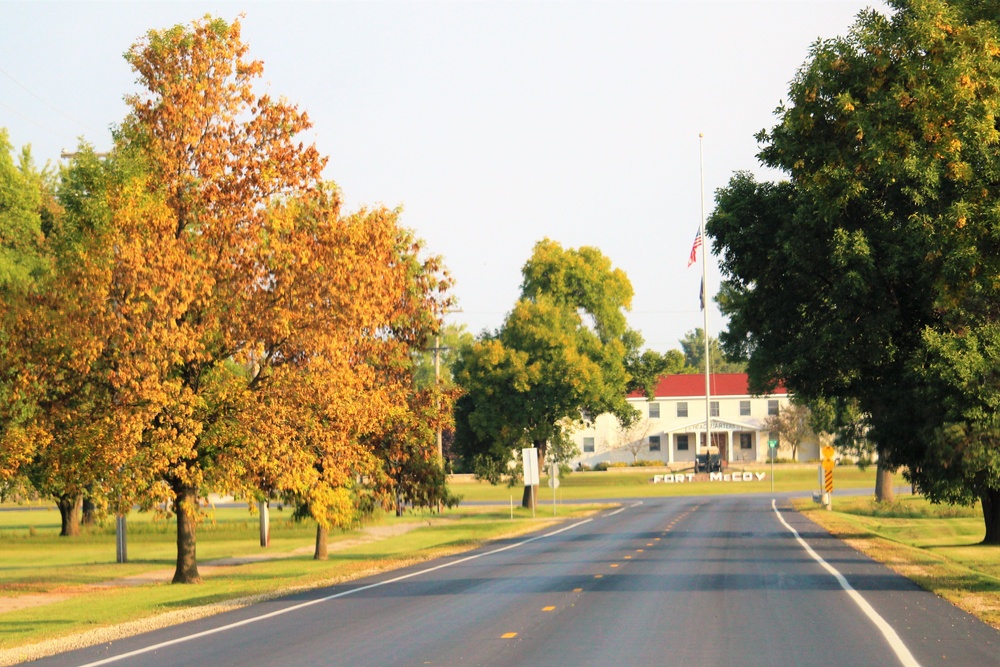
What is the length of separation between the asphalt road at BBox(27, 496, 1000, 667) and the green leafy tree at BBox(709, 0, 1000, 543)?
11.0ft

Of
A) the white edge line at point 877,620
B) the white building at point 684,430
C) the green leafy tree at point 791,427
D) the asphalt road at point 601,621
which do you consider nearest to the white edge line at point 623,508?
the asphalt road at point 601,621

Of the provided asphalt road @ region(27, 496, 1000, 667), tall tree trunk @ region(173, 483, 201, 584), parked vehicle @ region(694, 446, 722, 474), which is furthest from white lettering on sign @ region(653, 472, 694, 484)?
tall tree trunk @ region(173, 483, 201, 584)

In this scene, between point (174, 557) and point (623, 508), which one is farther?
→ point (623, 508)

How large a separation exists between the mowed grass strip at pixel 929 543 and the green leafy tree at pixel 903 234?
1.94 m

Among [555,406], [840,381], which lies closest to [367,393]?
[840,381]

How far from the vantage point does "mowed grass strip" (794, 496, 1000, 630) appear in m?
19.9

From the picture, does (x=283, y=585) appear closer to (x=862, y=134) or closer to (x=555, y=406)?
(x=862, y=134)

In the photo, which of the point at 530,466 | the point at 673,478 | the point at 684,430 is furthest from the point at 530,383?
the point at 684,430

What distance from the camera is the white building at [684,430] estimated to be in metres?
118

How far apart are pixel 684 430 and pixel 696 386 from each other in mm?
7597

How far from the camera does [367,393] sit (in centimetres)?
2783

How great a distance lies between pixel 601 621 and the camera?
15695 mm

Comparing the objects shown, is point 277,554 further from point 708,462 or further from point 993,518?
point 708,462

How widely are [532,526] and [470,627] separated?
3315 centimetres
